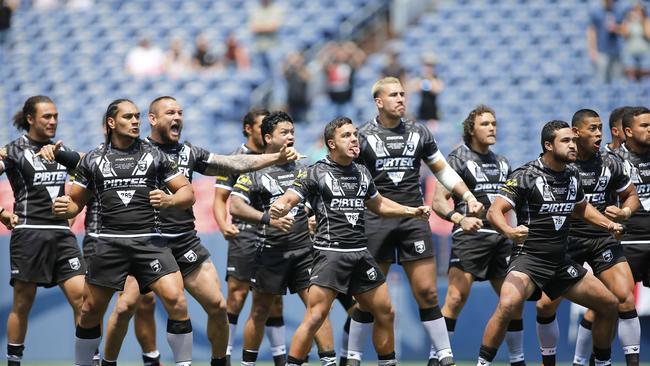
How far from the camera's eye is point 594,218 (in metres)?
10.0

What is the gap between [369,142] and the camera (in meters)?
10.6

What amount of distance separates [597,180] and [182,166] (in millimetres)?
4009

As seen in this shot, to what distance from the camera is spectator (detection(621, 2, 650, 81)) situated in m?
20.3

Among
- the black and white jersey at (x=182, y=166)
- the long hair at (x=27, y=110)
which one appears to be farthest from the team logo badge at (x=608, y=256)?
the long hair at (x=27, y=110)

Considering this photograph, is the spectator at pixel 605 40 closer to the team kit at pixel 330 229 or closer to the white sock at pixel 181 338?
the team kit at pixel 330 229

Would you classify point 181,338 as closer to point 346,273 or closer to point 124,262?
point 124,262

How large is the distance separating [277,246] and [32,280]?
2419mm

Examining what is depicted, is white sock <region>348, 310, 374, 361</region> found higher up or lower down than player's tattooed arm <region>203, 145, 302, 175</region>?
lower down

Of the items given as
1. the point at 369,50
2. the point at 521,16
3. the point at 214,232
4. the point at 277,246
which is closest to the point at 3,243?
the point at 214,232

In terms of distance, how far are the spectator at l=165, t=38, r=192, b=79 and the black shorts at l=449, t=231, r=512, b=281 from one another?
11.1m

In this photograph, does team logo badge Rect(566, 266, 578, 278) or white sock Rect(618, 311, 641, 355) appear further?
white sock Rect(618, 311, 641, 355)

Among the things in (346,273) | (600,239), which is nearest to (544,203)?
(600,239)

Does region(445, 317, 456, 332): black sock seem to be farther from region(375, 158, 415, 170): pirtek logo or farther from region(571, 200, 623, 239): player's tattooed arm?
region(571, 200, 623, 239): player's tattooed arm

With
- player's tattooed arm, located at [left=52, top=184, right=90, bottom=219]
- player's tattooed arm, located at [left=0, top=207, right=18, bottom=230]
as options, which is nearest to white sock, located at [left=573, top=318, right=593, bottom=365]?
player's tattooed arm, located at [left=52, top=184, right=90, bottom=219]
